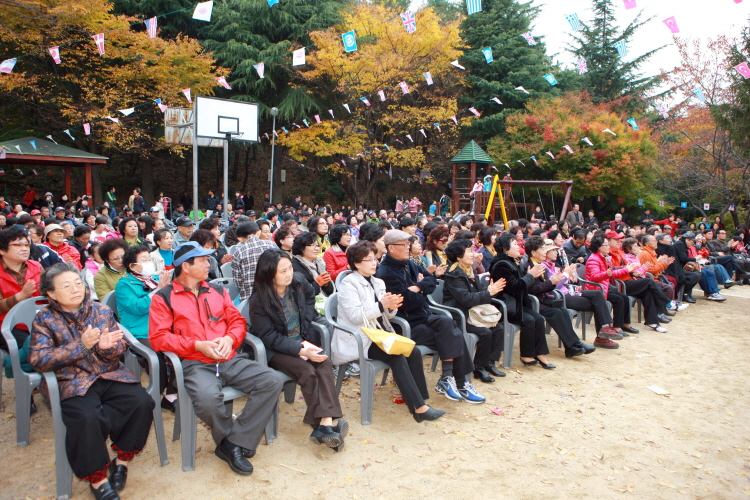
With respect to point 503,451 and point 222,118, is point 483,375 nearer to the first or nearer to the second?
point 503,451

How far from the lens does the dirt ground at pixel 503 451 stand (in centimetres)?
284

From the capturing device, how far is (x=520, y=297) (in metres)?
4.87

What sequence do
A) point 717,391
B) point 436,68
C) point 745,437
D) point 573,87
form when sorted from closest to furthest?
point 745,437 → point 717,391 → point 436,68 → point 573,87

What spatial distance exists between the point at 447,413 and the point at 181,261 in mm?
2234

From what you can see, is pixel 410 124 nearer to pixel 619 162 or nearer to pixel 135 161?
pixel 619 162

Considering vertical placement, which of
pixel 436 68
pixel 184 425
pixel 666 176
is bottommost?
pixel 184 425

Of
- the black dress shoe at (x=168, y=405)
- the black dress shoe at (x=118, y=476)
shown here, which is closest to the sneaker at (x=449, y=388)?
the black dress shoe at (x=168, y=405)

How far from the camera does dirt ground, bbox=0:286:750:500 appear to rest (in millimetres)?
2836

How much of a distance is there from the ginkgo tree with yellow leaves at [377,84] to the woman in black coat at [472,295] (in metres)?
15.5

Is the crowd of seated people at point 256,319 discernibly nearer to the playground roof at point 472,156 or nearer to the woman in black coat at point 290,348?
the woman in black coat at point 290,348

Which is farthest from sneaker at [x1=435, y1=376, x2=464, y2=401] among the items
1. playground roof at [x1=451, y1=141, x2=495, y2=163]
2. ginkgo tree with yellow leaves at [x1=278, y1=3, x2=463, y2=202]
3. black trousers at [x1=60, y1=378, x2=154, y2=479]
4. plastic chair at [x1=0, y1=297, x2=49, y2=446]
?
ginkgo tree with yellow leaves at [x1=278, y1=3, x2=463, y2=202]

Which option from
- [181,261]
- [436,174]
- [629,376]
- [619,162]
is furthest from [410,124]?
[181,261]

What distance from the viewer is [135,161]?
79.0 feet

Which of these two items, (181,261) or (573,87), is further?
(573,87)
